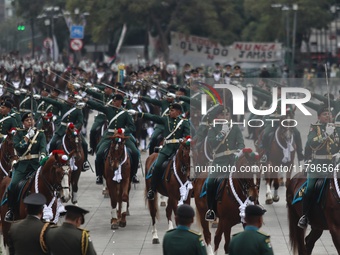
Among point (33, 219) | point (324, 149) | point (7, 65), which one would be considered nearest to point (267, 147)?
point (324, 149)

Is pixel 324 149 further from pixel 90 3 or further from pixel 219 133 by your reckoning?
pixel 90 3

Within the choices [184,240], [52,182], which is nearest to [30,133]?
[52,182]

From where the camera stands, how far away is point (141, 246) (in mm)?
22094

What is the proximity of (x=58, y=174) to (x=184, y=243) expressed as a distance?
541 cm

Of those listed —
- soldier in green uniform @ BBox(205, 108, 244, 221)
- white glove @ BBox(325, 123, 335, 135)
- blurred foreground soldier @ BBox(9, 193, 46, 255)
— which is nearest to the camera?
blurred foreground soldier @ BBox(9, 193, 46, 255)

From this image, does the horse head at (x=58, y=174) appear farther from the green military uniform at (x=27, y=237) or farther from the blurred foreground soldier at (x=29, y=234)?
the green military uniform at (x=27, y=237)

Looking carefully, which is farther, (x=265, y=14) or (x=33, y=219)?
(x=265, y=14)

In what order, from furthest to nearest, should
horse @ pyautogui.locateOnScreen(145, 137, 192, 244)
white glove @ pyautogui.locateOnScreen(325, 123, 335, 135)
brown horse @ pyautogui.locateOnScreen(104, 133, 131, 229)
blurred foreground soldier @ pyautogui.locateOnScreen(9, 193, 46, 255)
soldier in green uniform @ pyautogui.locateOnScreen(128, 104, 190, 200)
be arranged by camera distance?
brown horse @ pyautogui.locateOnScreen(104, 133, 131, 229) → soldier in green uniform @ pyautogui.locateOnScreen(128, 104, 190, 200) → horse @ pyautogui.locateOnScreen(145, 137, 192, 244) → white glove @ pyautogui.locateOnScreen(325, 123, 335, 135) → blurred foreground soldier @ pyautogui.locateOnScreen(9, 193, 46, 255)

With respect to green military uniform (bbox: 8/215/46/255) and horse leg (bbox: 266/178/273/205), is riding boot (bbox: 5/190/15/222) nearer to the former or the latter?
green military uniform (bbox: 8/215/46/255)

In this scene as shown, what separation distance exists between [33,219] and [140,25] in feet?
235

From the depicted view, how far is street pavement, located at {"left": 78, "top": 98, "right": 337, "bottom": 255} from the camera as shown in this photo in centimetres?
2177

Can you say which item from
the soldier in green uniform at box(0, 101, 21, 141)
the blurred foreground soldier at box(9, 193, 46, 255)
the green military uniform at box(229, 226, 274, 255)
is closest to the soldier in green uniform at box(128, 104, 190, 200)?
the soldier in green uniform at box(0, 101, 21, 141)

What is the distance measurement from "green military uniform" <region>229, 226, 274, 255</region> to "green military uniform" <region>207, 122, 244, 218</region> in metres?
6.20

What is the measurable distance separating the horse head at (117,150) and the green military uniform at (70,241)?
10.4 meters
